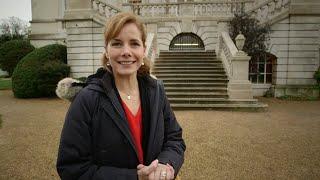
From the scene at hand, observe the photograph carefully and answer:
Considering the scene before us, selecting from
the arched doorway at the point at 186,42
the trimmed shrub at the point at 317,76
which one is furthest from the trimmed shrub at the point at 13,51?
the trimmed shrub at the point at 317,76

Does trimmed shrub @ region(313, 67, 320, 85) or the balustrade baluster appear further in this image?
the balustrade baluster

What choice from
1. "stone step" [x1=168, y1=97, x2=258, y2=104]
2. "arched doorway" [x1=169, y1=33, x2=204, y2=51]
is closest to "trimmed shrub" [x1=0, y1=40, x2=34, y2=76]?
A: "arched doorway" [x1=169, y1=33, x2=204, y2=51]

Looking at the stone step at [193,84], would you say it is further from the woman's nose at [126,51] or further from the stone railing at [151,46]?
the woman's nose at [126,51]

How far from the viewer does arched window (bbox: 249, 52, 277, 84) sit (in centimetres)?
1570

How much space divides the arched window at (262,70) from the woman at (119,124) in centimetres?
1419

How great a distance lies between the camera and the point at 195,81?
41.9 ft

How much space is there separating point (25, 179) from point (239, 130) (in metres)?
5.02

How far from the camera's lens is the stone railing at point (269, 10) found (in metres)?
14.7

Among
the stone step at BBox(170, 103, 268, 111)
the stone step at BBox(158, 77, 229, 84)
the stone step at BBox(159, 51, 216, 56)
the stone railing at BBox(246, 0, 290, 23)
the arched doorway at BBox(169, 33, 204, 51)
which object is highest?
the stone railing at BBox(246, 0, 290, 23)

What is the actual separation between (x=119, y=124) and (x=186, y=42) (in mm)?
15165

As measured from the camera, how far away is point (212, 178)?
16.3ft

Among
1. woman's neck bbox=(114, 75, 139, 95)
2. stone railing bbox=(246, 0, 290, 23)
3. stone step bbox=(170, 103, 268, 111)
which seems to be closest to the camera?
woman's neck bbox=(114, 75, 139, 95)

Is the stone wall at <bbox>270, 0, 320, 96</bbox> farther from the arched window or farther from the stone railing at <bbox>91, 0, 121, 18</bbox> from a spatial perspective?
the stone railing at <bbox>91, 0, 121, 18</bbox>

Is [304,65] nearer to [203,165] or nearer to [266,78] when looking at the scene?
[266,78]
